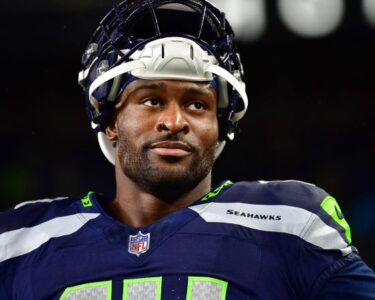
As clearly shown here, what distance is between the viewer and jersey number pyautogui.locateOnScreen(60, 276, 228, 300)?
1.62 meters

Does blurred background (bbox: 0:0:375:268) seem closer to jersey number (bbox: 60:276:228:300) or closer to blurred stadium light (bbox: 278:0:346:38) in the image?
blurred stadium light (bbox: 278:0:346:38)

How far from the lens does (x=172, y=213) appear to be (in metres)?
1.76

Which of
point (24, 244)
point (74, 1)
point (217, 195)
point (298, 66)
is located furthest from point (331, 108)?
point (24, 244)

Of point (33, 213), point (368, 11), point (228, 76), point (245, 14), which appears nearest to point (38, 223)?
point (33, 213)

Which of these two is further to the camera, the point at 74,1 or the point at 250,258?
the point at 74,1

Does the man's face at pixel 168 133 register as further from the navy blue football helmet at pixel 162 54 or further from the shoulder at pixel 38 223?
the shoulder at pixel 38 223

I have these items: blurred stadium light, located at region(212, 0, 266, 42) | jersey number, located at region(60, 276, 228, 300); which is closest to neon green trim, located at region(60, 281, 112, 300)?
jersey number, located at region(60, 276, 228, 300)

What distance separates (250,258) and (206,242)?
0.09 meters

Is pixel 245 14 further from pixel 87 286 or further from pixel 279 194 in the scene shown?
pixel 87 286

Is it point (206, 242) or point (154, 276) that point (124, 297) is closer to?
point (154, 276)

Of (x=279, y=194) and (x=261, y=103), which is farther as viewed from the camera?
(x=261, y=103)

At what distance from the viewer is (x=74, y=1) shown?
2.98 metres

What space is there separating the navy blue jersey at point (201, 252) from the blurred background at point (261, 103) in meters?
1.20

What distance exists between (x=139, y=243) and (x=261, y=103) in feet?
4.76
